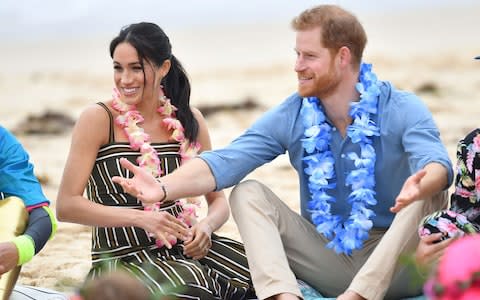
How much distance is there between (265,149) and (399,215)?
0.74 metres

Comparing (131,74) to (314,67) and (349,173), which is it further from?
(349,173)

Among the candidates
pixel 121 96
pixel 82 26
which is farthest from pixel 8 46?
pixel 121 96

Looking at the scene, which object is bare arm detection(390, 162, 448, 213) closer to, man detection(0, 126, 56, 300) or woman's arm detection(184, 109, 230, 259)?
woman's arm detection(184, 109, 230, 259)

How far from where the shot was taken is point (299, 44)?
4.22 m

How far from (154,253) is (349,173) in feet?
2.86

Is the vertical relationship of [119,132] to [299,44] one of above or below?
below

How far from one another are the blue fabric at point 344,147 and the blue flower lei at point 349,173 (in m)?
0.04

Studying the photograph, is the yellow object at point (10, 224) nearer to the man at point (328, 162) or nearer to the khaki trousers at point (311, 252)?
the man at point (328, 162)

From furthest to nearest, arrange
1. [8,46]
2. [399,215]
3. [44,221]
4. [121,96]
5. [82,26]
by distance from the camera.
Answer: [82,26]
[8,46]
[121,96]
[44,221]
[399,215]

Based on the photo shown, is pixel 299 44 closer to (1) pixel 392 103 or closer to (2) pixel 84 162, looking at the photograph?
(1) pixel 392 103

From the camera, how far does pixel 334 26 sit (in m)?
4.21

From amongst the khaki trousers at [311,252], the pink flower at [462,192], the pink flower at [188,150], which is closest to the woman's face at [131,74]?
the pink flower at [188,150]

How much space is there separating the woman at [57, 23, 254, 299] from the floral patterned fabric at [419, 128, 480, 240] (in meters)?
0.97

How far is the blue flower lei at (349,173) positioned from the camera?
4059 millimetres
